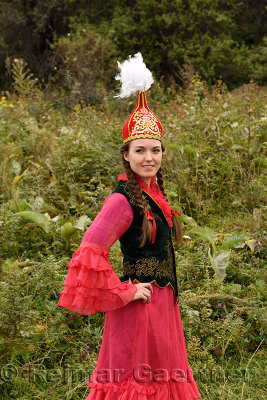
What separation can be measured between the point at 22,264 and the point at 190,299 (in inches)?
52.7

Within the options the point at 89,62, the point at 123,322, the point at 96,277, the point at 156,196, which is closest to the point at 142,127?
the point at 156,196

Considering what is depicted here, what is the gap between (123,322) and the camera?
183cm

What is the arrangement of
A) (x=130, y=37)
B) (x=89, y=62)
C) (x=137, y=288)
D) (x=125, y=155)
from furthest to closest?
(x=130, y=37)
(x=89, y=62)
(x=125, y=155)
(x=137, y=288)

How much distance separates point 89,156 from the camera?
4.81 m

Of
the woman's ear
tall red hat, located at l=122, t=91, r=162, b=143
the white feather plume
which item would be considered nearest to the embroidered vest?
the woman's ear

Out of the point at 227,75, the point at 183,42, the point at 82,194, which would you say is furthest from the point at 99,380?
the point at 227,75

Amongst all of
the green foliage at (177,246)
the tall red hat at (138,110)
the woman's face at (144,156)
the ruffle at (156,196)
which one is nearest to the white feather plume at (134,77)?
the tall red hat at (138,110)

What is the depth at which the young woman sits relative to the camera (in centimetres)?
171

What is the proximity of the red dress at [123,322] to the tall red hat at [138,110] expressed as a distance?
0.22 meters

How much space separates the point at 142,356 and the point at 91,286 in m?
0.41

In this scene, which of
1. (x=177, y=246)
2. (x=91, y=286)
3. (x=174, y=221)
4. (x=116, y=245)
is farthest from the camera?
(x=177, y=246)

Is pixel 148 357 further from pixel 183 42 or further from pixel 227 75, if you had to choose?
pixel 227 75

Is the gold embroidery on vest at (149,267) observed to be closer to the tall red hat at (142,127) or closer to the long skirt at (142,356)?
the long skirt at (142,356)

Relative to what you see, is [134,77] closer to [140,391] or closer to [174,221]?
[174,221]
